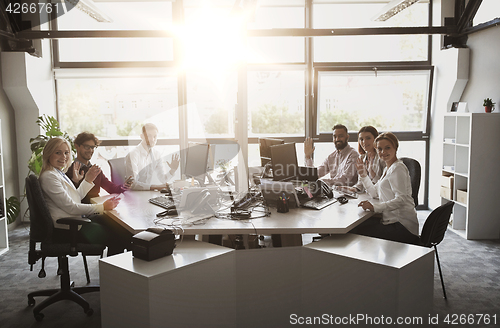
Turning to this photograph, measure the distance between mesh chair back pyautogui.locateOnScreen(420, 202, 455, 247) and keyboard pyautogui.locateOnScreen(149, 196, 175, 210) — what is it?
79.6 inches

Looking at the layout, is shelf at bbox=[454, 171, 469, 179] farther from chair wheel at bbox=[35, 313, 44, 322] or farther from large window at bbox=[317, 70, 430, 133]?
chair wheel at bbox=[35, 313, 44, 322]

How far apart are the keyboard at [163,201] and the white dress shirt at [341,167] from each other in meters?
1.84

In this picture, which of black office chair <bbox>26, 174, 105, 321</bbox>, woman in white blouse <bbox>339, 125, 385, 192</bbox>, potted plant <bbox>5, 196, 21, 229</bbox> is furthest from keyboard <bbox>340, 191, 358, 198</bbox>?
potted plant <bbox>5, 196, 21, 229</bbox>

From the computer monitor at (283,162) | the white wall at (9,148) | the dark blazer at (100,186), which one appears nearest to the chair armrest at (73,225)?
the dark blazer at (100,186)

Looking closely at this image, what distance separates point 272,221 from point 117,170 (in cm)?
229

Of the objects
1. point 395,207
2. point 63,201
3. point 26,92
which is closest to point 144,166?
point 63,201

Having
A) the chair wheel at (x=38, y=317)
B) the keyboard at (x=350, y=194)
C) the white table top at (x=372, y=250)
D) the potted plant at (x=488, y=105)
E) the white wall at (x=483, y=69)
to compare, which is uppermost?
the white wall at (x=483, y=69)

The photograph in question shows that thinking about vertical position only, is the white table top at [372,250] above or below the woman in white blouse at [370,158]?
below

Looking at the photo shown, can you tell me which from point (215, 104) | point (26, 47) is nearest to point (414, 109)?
point (215, 104)

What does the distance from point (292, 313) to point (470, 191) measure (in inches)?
131

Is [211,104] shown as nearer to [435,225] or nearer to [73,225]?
[73,225]

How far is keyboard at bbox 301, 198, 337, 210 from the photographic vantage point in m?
3.40

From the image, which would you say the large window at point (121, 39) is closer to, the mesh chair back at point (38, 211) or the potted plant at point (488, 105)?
the mesh chair back at point (38, 211)

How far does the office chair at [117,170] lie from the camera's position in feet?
14.8
